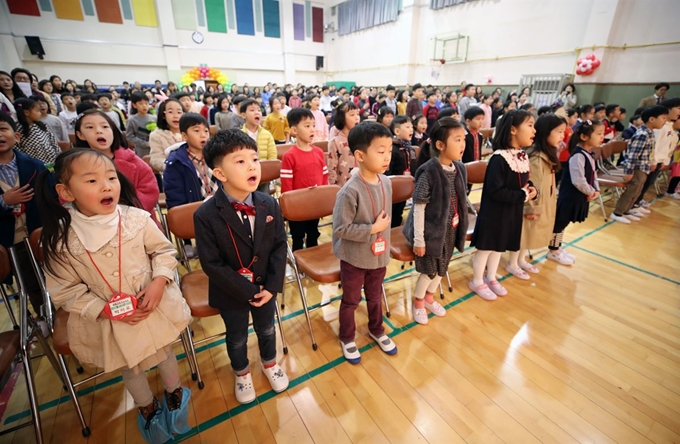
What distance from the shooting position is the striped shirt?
2443 millimetres

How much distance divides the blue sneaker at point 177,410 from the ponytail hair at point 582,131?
368cm

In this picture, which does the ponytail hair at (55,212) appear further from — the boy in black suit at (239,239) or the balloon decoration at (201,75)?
the balloon decoration at (201,75)

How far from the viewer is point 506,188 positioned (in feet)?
7.34

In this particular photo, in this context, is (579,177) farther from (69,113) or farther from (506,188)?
(69,113)

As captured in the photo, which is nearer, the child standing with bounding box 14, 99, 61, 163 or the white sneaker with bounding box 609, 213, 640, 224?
the child standing with bounding box 14, 99, 61, 163

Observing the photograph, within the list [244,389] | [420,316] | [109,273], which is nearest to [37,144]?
[109,273]

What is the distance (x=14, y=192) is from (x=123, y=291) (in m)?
1.17

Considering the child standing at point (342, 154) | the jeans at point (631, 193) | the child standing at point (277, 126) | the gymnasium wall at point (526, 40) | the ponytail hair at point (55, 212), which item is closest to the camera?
the ponytail hair at point (55, 212)

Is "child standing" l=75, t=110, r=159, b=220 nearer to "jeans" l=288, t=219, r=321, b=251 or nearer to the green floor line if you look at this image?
"jeans" l=288, t=219, r=321, b=251

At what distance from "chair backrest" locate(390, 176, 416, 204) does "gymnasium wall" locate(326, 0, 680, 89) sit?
8.98 m

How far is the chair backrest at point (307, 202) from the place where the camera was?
2184 millimetres

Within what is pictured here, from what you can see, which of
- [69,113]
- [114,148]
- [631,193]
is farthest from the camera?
[69,113]

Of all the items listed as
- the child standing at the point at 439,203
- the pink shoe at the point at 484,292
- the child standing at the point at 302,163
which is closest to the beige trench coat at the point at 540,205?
the pink shoe at the point at 484,292

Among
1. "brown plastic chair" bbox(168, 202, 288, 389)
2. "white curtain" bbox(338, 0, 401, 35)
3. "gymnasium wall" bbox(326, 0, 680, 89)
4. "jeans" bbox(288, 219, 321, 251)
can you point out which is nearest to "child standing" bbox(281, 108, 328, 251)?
"jeans" bbox(288, 219, 321, 251)
